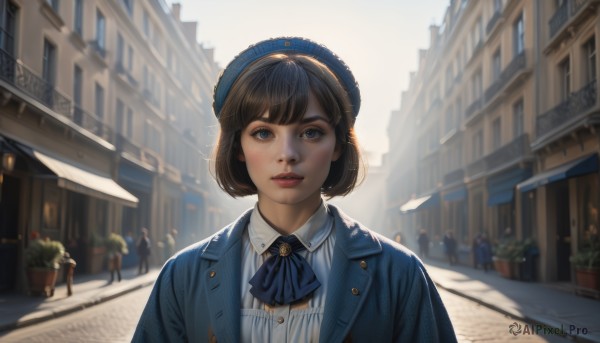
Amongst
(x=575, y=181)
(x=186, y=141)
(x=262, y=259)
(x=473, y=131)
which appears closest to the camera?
(x=262, y=259)

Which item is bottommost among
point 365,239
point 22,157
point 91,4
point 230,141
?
point 365,239

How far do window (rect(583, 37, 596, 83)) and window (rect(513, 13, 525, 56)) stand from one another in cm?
603

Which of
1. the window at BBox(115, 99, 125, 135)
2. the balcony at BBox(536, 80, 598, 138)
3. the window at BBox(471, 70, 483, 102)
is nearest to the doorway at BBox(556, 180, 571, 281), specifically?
the balcony at BBox(536, 80, 598, 138)

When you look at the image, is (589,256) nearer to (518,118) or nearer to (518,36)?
(518,118)

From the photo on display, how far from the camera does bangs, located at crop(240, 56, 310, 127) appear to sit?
2186 mm

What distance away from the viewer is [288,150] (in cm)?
217

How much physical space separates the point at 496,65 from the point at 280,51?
1056 inches

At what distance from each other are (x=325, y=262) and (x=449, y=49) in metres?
38.2

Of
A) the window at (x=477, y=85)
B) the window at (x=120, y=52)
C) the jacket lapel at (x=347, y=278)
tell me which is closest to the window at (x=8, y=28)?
the window at (x=120, y=52)

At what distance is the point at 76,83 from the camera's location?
20.8 meters

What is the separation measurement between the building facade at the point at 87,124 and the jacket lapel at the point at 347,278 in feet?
23.0

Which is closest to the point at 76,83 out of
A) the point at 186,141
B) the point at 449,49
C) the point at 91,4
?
the point at 91,4

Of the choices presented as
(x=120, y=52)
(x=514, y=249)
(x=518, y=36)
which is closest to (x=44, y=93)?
(x=120, y=52)

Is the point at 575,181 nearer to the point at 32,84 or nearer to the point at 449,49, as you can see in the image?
the point at 32,84
